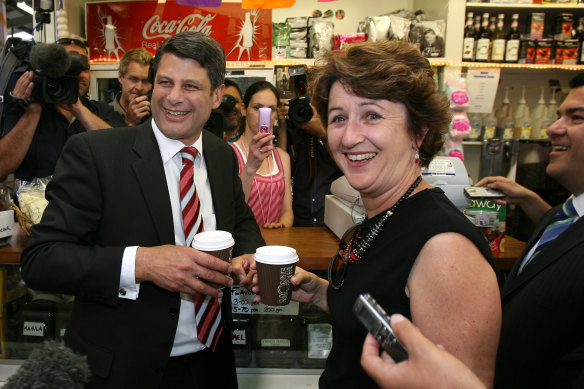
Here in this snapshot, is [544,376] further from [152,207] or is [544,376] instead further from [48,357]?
[152,207]

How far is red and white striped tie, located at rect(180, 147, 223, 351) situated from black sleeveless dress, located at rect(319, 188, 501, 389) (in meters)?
0.46

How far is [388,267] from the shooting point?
2.97 ft

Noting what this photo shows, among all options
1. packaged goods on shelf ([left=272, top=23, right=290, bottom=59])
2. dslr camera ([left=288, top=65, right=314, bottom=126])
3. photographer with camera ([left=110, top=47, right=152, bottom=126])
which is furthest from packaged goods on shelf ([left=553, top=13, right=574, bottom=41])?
photographer with camera ([left=110, top=47, right=152, bottom=126])

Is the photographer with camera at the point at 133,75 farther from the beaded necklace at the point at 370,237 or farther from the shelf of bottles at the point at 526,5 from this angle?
the shelf of bottles at the point at 526,5

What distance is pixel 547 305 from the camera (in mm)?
967

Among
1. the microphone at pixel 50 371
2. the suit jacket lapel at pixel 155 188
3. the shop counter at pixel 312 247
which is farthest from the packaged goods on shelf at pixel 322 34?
the microphone at pixel 50 371

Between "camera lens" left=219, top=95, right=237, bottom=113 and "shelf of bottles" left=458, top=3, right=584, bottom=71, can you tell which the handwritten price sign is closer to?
"camera lens" left=219, top=95, right=237, bottom=113

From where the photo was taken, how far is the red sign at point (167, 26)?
13.1 ft

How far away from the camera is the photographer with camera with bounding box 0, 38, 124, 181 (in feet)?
6.70

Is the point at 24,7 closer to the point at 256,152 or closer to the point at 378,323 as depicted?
the point at 256,152

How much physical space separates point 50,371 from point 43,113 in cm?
249

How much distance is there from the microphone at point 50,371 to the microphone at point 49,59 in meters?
2.01

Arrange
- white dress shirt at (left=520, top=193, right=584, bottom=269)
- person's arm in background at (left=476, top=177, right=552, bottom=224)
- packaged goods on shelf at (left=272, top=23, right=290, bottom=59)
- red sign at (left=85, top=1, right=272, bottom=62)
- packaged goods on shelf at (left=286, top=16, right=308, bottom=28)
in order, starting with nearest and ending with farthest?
white dress shirt at (left=520, top=193, right=584, bottom=269)
person's arm in background at (left=476, top=177, right=552, bottom=224)
packaged goods on shelf at (left=286, top=16, right=308, bottom=28)
packaged goods on shelf at (left=272, top=23, right=290, bottom=59)
red sign at (left=85, top=1, right=272, bottom=62)

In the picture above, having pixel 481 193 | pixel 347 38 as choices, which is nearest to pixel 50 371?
pixel 481 193
